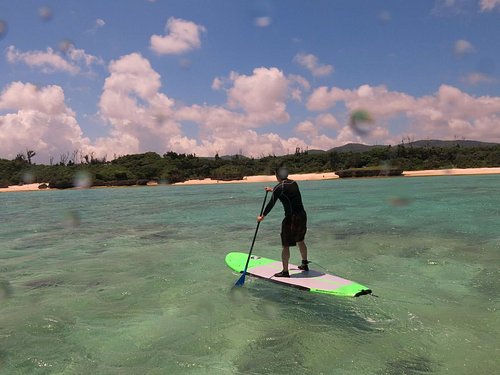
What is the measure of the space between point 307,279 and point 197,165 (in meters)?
138

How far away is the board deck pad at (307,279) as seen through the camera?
307 inches

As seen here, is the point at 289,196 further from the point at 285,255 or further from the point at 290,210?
the point at 285,255

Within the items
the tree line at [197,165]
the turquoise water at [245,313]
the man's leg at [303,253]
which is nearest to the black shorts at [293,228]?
the man's leg at [303,253]

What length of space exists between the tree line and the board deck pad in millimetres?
110524

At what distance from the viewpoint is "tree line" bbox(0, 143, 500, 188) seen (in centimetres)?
11875

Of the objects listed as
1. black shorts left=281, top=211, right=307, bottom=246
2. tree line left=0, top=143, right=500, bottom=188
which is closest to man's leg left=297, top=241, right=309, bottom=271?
black shorts left=281, top=211, right=307, bottom=246

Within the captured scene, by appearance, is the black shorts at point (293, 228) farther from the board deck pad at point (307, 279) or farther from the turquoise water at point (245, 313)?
→ the turquoise water at point (245, 313)

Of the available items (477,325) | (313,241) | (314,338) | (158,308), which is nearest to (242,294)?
(158,308)

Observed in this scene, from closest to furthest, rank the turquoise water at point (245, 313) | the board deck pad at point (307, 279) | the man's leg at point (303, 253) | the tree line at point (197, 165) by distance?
the turquoise water at point (245, 313), the board deck pad at point (307, 279), the man's leg at point (303, 253), the tree line at point (197, 165)

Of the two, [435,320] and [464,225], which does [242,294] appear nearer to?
[435,320]

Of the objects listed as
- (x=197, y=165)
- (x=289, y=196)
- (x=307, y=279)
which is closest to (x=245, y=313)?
(x=307, y=279)

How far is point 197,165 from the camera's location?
473 feet

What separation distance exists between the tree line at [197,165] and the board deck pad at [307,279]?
110524 mm

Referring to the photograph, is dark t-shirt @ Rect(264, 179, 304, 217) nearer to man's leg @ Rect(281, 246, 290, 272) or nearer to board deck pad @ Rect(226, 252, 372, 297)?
man's leg @ Rect(281, 246, 290, 272)
